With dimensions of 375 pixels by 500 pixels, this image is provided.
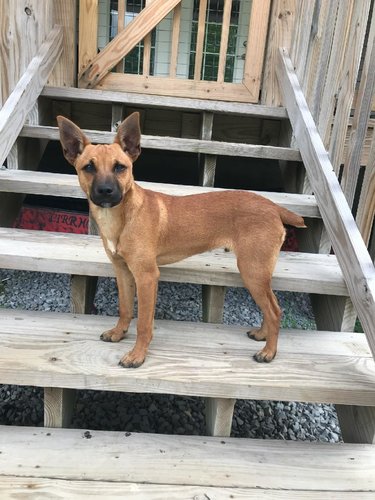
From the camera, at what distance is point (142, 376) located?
1.62 m

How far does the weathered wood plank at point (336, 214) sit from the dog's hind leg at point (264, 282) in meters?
0.34

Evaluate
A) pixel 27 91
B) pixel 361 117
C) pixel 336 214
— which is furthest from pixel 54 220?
pixel 361 117

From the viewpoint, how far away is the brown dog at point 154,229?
1612 millimetres

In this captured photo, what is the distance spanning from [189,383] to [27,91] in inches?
80.6

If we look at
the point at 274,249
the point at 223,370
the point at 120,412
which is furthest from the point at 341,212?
the point at 120,412

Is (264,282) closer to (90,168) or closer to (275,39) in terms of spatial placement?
(90,168)

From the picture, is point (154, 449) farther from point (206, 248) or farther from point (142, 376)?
point (206, 248)

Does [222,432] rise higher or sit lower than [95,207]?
lower

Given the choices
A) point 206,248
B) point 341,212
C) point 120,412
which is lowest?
point 120,412

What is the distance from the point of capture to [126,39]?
3422 mm

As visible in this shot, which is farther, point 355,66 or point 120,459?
point 355,66

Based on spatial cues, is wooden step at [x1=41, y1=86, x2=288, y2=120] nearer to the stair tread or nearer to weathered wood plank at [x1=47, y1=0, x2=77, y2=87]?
weathered wood plank at [x1=47, y1=0, x2=77, y2=87]

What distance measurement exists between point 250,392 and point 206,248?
59cm

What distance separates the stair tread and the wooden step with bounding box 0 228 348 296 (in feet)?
2.20
